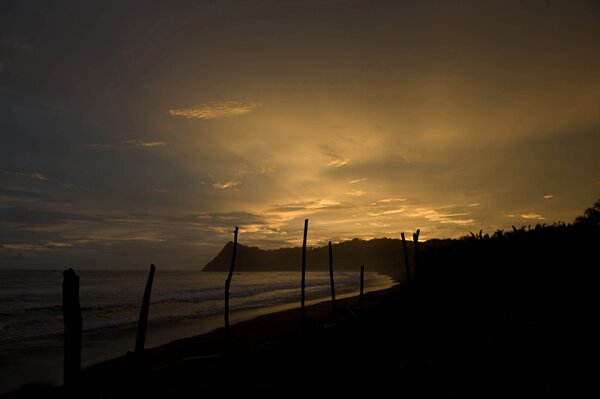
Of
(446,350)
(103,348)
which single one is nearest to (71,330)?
(446,350)

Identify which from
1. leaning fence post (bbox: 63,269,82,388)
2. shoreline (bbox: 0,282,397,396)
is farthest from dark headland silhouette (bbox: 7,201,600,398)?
shoreline (bbox: 0,282,397,396)

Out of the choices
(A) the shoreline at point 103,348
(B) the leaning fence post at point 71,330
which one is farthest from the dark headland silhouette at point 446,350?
(A) the shoreline at point 103,348

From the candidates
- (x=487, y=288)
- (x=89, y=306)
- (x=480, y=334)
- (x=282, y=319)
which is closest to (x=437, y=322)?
(x=480, y=334)

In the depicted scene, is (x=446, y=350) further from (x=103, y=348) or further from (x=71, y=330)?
(x=103, y=348)

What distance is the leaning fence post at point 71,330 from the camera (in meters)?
8.00

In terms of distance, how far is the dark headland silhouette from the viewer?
313 inches

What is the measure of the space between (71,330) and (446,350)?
7.91 meters

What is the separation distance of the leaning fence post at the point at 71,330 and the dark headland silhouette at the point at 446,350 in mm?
238

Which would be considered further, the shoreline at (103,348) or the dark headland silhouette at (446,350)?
the shoreline at (103,348)

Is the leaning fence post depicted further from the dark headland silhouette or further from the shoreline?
the shoreline

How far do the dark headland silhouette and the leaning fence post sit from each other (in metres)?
0.24

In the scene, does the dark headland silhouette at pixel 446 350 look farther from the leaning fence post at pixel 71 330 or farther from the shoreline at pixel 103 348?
the shoreline at pixel 103 348

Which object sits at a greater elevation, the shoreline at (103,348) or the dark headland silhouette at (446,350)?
the dark headland silhouette at (446,350)

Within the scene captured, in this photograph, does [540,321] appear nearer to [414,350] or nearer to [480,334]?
[480,334]
